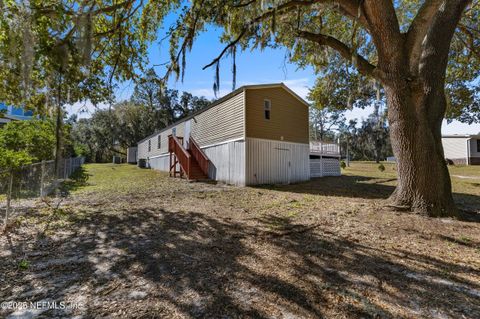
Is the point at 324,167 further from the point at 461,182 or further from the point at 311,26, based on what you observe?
the point at 311,26

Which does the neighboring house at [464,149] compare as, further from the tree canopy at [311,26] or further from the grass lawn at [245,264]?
the grass lawn at [245,264]

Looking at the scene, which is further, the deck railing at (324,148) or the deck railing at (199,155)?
the deck railing at (324,148)

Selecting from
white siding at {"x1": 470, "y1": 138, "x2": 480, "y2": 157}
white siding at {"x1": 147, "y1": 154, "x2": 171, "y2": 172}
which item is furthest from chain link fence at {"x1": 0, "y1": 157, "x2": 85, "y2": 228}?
white siding at {"x1": 470, "y1": 138, "x2": 480, "y2": 157}

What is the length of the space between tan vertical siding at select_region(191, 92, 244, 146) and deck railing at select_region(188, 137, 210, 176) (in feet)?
1.11

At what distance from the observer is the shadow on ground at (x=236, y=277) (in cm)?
222

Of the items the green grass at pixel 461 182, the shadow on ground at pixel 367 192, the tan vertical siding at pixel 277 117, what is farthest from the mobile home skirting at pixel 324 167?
the shadow on ground at pixel 367 192

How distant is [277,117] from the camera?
41.5 feet

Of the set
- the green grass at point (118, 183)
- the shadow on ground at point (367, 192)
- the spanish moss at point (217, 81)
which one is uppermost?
the spanish moss at point (217, 81)

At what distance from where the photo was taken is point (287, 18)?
7.19 meters

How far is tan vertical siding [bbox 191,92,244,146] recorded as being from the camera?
11.6 m

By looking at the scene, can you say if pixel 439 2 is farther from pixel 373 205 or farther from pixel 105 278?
pixel 105 278

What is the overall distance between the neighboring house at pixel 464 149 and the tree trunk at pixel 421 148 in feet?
98.7

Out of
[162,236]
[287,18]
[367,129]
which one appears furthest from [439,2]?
[367,129]

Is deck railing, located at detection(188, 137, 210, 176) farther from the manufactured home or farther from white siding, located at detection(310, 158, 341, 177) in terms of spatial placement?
white siding, located at detection(310, 158, 341, 177)
